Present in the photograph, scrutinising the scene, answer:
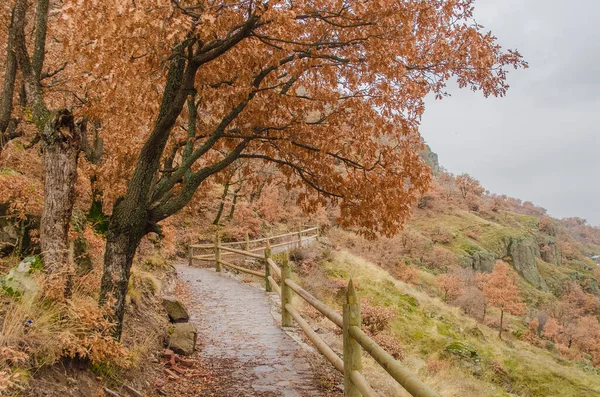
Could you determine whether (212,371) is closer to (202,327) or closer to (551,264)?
(202,327)

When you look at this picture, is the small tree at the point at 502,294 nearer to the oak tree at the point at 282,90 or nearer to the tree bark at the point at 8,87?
the oak tree at the point at 282,90

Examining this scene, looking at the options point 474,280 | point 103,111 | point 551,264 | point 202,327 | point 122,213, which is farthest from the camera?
point 551,264

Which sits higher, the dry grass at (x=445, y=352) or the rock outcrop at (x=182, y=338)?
the rock outcrop at (x=182, y=338)

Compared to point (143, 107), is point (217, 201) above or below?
below

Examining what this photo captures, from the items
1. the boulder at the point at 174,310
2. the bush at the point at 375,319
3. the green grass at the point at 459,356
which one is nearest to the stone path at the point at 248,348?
the boulder at the point at 174,310

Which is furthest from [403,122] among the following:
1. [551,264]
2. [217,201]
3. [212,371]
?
[551,264]

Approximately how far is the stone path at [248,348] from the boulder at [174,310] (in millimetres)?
585

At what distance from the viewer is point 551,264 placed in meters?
79.7

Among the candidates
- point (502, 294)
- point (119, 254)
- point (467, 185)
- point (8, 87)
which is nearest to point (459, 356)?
point (119, 254)

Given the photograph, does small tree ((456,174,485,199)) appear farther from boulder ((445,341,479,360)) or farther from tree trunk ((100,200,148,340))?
tree trunk ((100,200,148,340))

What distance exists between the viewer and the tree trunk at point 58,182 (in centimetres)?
484

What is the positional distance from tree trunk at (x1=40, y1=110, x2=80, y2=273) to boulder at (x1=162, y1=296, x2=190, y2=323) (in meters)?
3.89

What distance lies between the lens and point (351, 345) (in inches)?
183

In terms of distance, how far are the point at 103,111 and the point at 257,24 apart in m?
3.71
